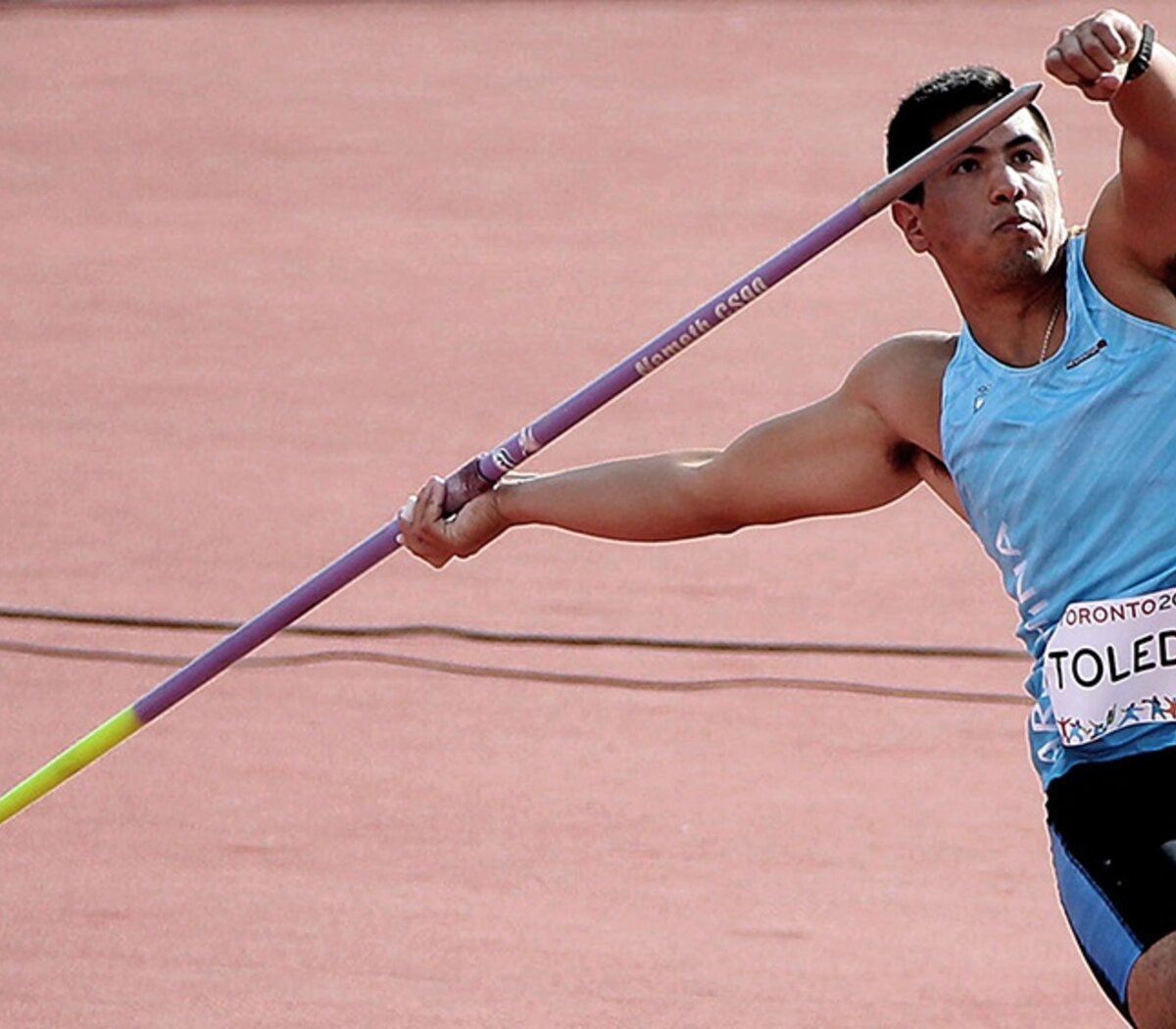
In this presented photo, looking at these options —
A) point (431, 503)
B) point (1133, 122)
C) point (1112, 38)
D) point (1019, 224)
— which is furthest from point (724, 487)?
point (1112, 38)

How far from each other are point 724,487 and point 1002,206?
0.77 m

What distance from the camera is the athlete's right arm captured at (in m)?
4.04

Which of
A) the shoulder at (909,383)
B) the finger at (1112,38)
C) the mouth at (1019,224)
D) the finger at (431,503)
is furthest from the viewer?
the finger at (431,503)

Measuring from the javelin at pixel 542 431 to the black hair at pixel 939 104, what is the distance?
65 mm

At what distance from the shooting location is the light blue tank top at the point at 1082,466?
3541 mm

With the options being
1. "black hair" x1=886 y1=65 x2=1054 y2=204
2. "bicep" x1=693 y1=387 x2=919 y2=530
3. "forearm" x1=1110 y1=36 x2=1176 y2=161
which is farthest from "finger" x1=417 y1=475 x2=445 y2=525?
"forearm" x1=1110 y1=36 x2=1176 y2=161

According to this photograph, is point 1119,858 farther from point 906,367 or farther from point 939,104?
point 939,104

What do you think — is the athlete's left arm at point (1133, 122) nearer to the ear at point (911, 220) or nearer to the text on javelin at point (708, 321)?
the ear at point (911, 220)

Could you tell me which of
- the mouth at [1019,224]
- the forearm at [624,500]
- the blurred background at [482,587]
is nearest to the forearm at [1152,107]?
the mouth at [1019,224]

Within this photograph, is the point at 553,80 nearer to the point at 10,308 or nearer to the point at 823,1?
the point at 823,1

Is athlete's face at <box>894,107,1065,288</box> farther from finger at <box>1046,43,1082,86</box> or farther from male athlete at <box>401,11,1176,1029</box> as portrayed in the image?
finger at <box>1046,43,1082,86</box>

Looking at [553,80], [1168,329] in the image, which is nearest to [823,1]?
[553,80]

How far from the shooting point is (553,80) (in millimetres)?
13656

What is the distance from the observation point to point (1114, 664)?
354 centimetres
